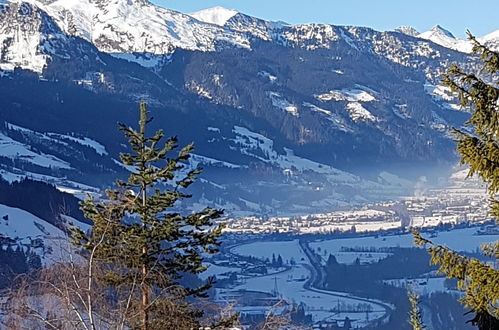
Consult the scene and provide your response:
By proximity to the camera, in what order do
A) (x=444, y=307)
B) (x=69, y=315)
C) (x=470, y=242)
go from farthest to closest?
1. (x=470, y=242)
2. (x=444, y=307)
3. (x=69, y=315)

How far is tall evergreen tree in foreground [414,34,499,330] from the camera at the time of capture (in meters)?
11.6

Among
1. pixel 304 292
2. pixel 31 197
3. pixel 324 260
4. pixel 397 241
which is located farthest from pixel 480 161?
pixel 397 241

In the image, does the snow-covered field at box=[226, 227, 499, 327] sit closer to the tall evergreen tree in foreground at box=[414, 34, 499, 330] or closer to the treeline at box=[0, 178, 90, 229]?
the treeline at box=[0, 178, 90, 229]

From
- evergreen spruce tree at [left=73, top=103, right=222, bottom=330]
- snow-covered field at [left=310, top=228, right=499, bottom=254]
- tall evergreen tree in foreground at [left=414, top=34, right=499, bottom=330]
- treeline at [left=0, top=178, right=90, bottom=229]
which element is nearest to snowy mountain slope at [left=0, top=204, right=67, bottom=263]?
treeline at [left=0, top=178, right=90, bottom=229]

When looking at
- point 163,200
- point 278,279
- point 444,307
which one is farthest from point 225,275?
point 163,200

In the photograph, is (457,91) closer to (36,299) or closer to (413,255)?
(36,299)

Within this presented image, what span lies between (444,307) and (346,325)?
51.6ft

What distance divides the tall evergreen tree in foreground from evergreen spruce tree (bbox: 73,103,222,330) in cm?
463

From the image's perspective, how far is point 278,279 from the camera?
454ft

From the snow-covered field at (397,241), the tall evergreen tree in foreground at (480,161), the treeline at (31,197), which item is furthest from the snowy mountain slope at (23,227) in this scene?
the snow-covered field at (397,241)

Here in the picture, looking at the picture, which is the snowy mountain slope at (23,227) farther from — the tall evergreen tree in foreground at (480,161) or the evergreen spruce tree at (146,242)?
the tall evergreen tree in foreground at (480,161)

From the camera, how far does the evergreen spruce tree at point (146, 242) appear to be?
14672 mm

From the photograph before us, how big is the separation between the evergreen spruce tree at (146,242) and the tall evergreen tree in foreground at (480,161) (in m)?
4.63

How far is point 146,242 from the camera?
15.5m
